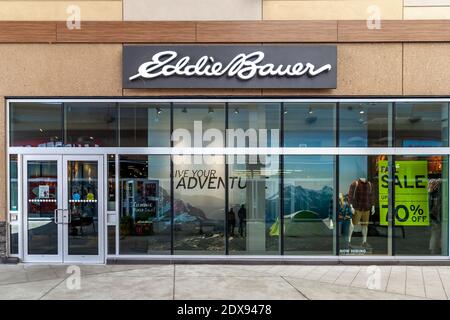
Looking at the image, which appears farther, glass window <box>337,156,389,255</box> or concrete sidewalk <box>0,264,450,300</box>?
glass window <box>337,156,389,255</box>

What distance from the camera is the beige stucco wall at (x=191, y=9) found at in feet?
31.4

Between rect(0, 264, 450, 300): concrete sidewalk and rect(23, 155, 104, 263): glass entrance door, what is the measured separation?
539mm

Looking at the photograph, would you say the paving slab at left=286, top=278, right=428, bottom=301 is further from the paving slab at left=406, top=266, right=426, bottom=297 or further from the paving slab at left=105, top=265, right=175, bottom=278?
the paving slab at left=105, top=265, right=175, bottom=278

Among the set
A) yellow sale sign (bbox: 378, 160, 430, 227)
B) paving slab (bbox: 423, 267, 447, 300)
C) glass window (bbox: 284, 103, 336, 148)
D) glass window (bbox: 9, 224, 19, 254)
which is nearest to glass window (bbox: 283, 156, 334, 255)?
glass window (bbox: 284, 103, 336, 148)

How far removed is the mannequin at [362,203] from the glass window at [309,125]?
121 centimetres

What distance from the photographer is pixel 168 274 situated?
8.52m

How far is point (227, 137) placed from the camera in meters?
9.79

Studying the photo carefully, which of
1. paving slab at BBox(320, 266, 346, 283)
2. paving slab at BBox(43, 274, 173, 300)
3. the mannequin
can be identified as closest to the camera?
paving slab at BBox(43, 274, 173, 300)

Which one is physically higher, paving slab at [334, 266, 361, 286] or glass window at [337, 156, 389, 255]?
glass window at [337, 156, 389, 255]

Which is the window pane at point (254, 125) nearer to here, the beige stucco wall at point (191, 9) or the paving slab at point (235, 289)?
the beige stucco wall at point (191, 9)

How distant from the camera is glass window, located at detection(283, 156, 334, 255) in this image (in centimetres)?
978

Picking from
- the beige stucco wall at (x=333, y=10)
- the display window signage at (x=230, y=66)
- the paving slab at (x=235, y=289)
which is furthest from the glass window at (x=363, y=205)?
the beige stucco wall at (x=333, y=10)

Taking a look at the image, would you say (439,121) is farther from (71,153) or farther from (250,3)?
(71,153)
